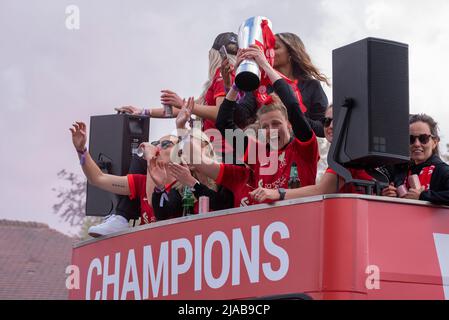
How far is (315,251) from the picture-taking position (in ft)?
17.3

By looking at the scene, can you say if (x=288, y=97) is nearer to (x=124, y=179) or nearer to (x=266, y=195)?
(x=266, y=195)

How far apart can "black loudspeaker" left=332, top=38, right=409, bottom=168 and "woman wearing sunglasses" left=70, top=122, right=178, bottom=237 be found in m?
1.90

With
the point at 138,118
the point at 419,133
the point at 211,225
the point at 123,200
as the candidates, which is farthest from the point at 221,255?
the point at 138,118

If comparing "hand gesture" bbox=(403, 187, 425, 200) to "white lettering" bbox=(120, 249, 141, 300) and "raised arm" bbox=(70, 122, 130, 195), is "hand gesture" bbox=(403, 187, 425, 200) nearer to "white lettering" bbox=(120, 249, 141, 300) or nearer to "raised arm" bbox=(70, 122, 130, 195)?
"white lettering" bbox=(120, 249, 141, 300)

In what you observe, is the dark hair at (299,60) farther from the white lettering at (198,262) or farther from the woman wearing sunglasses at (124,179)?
the white lettering at (198,262)

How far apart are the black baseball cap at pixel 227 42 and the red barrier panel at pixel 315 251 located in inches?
81.3

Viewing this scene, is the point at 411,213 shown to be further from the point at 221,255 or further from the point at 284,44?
the point at 284,44

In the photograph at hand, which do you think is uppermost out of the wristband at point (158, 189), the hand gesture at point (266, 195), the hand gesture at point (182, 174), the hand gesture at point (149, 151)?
the hand gesture at point (149, 151)

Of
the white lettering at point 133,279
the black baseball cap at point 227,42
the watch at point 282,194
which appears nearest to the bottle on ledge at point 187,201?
the white lettering at point 133,279

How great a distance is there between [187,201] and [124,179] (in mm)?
1027

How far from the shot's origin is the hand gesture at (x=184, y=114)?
7.14 m

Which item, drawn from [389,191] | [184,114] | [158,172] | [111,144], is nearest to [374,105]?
[389,191]
